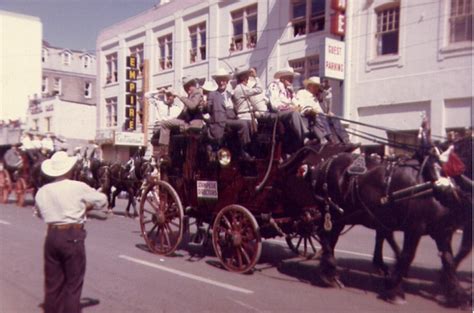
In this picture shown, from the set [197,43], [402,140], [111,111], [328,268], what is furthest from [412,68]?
[111,111]

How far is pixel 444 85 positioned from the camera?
7.60 metres

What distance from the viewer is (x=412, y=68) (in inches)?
349

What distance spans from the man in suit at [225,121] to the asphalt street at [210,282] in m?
1.86

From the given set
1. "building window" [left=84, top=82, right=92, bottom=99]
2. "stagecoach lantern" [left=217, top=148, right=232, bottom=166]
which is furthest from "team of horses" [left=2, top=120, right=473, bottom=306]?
"building window" [left=84, top=82, right=92, bottom=99]

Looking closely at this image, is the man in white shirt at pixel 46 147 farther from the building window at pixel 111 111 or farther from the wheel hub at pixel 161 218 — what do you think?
the building window at pixel 111 111

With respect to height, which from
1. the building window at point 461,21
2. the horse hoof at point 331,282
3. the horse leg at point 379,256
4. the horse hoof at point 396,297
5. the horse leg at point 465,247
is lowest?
the horse hoof at point 331,282

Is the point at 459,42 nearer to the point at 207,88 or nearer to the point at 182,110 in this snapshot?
the point at 207,88

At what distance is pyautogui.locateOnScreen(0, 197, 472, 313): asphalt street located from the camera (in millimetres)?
5445

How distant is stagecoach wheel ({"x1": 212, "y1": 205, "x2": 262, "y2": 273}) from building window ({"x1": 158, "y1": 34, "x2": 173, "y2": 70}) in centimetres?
1360

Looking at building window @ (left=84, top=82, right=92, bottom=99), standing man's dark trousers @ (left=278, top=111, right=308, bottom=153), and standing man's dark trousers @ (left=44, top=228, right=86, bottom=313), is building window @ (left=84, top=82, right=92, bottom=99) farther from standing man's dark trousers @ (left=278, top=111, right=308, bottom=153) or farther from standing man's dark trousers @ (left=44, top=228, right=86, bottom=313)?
standing man's dark trousers @ (left=44, top=228, right=86, bottom=313)

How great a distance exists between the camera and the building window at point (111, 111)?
88.0ft

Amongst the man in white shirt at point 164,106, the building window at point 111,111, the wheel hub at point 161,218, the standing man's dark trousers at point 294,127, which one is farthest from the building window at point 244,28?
the building window at point 111,111

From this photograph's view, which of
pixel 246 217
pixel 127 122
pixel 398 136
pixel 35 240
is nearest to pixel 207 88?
pixel 246 217

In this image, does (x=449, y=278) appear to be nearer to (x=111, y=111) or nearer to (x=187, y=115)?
(x=187, y=115)
